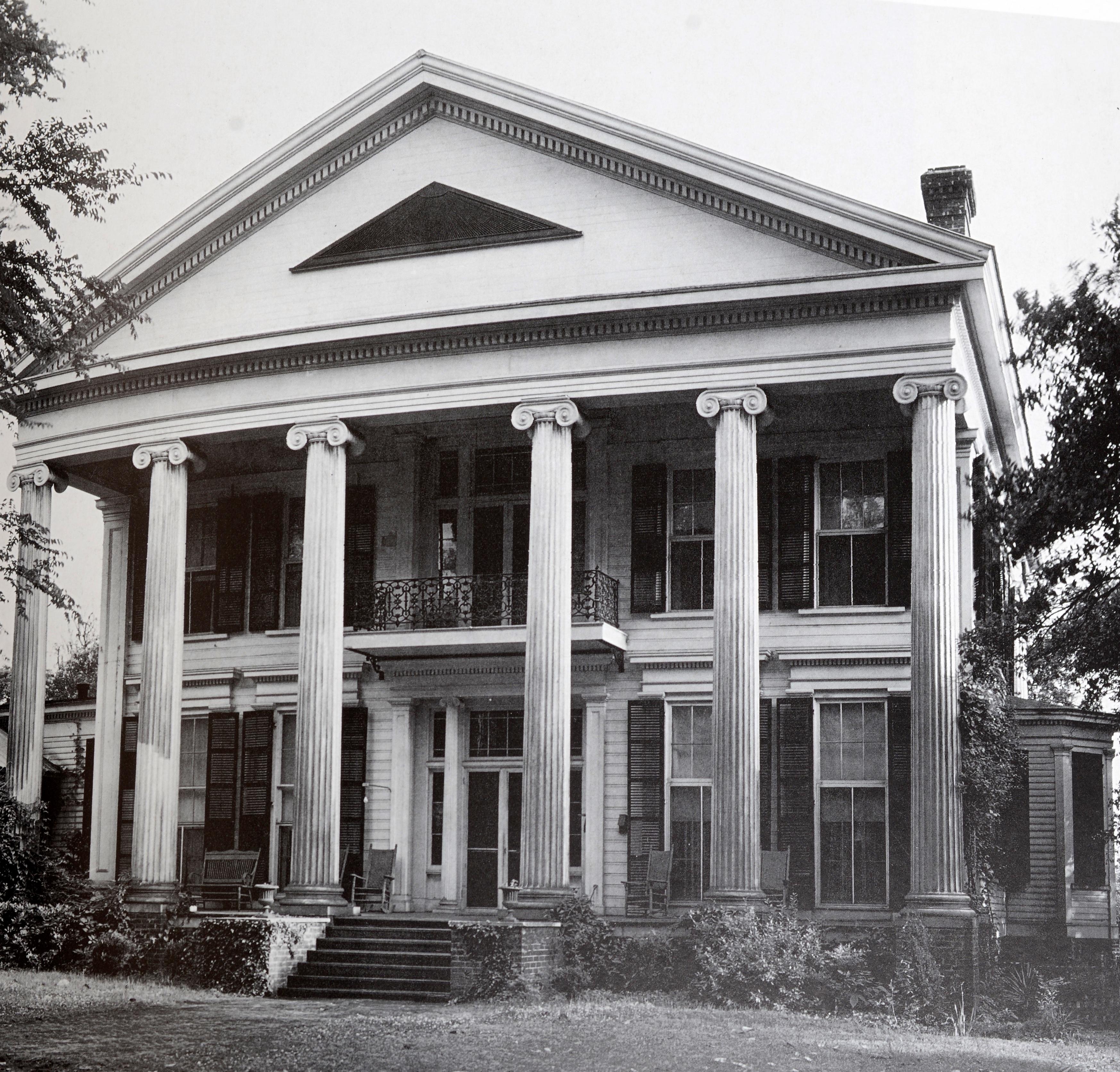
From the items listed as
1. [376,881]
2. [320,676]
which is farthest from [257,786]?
[320,676]

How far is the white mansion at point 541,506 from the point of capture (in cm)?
1811

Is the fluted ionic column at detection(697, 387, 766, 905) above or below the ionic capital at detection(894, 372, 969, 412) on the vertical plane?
below

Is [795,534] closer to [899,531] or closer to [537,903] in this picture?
[899,531]

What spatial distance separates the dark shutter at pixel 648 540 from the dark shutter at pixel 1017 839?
4986 millimetres

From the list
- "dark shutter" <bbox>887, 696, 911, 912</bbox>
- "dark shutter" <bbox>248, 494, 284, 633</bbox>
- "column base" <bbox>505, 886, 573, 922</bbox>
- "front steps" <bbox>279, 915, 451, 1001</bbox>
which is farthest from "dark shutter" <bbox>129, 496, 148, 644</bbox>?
"dark shutter" <bbox>887, 696, 911, 912</bbox>

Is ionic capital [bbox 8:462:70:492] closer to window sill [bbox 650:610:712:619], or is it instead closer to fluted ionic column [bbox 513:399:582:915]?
fluted ionic column [bbox 513:399:582:915]

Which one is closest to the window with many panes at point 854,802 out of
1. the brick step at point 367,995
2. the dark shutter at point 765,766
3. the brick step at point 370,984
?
the dark shutter at point 765,766

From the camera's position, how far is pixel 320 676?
19.5 metres

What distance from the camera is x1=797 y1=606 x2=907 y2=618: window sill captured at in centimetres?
1992

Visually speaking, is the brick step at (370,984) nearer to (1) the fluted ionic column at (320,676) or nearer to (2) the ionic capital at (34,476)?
(1) the fluted ionic column at (320,676)

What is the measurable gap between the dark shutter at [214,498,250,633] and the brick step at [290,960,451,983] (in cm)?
672

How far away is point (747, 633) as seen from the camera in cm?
1803

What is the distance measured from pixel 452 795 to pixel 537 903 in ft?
12.5

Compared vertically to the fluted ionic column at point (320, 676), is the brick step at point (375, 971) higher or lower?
lower
